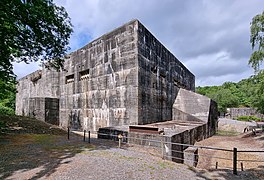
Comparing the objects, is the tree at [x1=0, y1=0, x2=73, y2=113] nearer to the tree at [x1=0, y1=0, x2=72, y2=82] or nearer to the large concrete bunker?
the tree at [x1=0, y1=0, x2=72, y2=82]

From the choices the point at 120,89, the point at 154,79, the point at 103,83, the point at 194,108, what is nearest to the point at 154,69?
the point at 154,79

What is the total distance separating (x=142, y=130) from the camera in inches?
310

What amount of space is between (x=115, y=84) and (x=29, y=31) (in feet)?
21.4

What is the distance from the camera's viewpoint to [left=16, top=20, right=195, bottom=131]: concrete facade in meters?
11.7

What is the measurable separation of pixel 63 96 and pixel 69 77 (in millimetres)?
2153

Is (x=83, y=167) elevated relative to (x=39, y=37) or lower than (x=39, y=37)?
lower

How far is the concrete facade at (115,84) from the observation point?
38.4 feet

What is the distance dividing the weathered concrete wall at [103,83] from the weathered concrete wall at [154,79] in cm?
67

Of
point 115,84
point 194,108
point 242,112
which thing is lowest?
point 242,112

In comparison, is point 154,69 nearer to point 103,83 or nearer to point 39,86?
point 103,83

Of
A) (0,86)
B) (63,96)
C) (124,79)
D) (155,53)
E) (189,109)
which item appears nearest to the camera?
(0,86)

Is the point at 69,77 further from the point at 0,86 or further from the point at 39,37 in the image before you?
the point at 39,37

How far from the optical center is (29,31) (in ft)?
24.5

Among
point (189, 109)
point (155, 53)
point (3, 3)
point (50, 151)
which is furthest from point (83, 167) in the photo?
point (189, 109)
